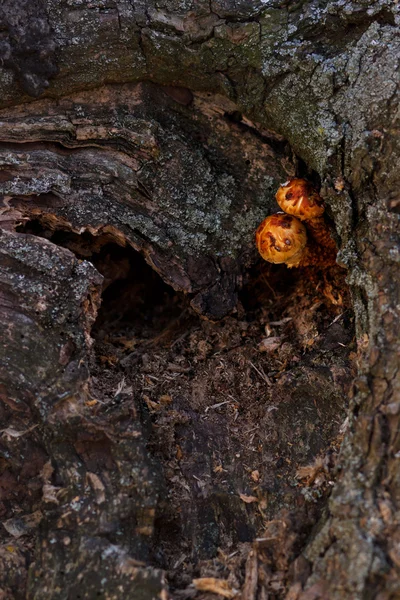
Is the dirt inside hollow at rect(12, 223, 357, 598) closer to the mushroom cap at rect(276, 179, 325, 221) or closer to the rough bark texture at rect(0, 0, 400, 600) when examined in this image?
the rough bark texture at rect(0, 0, 400, 600)

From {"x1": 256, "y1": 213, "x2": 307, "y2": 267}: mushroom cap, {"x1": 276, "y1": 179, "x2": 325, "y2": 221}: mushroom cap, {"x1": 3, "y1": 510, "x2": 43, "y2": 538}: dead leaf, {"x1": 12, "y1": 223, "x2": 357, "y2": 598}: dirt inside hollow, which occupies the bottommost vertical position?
{"x1": 3, "y1": 510, "x2": 43, "y2": 538}: dead leaf

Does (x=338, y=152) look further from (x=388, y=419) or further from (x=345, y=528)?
(x=345, y=528)

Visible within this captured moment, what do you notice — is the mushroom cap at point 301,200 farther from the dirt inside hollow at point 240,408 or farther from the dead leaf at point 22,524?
the dead leaf at point 22,524

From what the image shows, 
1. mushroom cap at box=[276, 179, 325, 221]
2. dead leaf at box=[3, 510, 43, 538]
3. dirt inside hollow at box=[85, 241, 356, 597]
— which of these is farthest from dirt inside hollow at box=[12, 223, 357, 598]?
dead leaf at box=[3, 510, 43, 538]

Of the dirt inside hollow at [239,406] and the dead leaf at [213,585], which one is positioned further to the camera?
the dirt inside hollow at [239,406]

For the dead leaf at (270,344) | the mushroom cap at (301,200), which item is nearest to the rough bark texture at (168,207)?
the mushroom cap at (301,200)

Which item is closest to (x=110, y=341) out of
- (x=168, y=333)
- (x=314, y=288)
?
(x=168, y=333)
